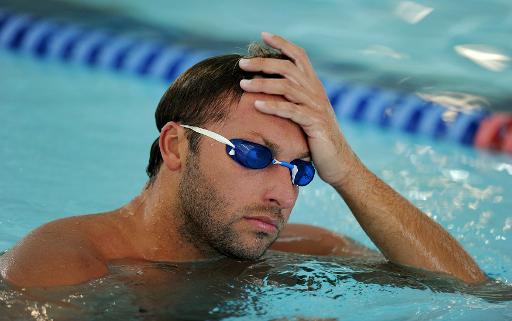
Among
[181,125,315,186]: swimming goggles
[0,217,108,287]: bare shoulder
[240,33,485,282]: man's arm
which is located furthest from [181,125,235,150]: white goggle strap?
[0,217,108,287]: bare shoulder

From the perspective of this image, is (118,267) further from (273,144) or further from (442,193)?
(442,193)

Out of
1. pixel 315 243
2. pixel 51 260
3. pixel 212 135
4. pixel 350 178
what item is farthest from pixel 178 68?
pixel 51 260

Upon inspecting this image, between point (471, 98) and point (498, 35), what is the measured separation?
26.5 inches

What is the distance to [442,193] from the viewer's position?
170 inches

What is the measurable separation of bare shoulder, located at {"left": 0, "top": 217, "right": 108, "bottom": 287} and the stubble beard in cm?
29

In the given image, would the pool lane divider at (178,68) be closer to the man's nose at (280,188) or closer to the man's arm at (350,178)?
the man's arm at (350,178)

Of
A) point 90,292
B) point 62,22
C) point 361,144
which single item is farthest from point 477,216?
point 62,22

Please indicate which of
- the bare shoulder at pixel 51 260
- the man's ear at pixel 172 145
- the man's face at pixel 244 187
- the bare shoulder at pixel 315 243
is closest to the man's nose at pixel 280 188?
the man's face at pixel 244 187

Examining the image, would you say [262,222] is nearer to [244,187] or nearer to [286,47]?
[244,187]

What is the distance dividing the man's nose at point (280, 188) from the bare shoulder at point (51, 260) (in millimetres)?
487

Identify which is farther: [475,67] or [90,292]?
[475,67]

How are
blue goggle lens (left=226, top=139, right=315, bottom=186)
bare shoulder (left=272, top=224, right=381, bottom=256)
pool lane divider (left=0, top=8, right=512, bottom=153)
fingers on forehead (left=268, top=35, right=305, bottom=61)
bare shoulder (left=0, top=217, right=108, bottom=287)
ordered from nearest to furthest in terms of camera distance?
1. bare shoulder (left=0, top=217, right=108, bottom=287)
2. blue goggle lens (left=226, top=139, right=315, bottom=186)
3. fingers on forehead (left=268, top=35, right=305, bottom=61)
4. bare shoulder (left=272, top=224, right=381, bottom=256)
5. pool lane divider (left=0, top=8, right=512, bottom=153)

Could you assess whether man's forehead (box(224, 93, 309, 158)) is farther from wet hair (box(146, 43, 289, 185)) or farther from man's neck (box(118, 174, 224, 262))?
man's neck (box(118, 174, 224, 262))

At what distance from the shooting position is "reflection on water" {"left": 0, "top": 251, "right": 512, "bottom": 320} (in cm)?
239
